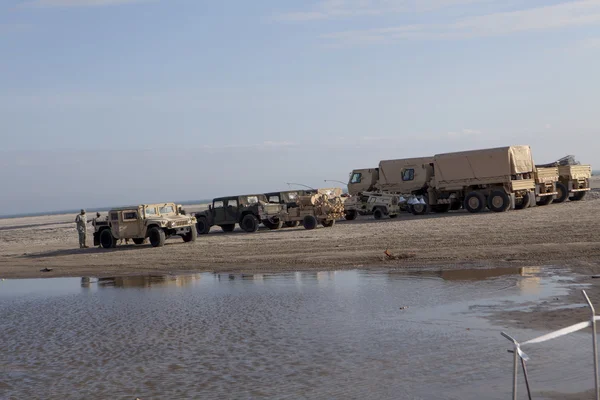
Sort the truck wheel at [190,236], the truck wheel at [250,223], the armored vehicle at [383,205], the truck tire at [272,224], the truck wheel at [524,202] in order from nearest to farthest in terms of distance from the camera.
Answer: the truck wheel at [190,236] → the truck wheel at [250,223] → the truck tire at [272,224] → the truck wheel at [524,202] → the armored vehicle at [383,205]

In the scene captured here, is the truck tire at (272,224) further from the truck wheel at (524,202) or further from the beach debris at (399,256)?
the beach debris at (399,256)

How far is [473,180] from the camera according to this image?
32062 millimetres

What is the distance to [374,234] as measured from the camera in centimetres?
2495

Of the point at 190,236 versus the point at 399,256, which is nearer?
the point at 399,256

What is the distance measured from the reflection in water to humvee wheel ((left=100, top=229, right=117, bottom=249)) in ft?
35.6

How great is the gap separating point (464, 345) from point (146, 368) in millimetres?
3924

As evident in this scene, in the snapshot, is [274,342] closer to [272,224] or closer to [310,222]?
[310,222]

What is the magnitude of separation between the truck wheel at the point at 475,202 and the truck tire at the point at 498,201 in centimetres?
34

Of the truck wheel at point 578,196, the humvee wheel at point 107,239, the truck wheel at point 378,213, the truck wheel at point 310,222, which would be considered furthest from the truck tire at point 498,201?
the humvee wheel at point 107,239

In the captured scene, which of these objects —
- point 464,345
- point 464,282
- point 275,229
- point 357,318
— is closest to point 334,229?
point 275,229

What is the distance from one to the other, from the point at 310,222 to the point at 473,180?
7.40m

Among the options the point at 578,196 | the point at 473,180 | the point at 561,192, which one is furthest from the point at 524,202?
the point at 578,196

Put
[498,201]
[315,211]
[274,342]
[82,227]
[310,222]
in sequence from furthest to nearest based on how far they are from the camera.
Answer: [498,201] < [315,211] < [310,222] < [82,227] < [274,342]

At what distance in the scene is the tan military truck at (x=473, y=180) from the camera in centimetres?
3112
